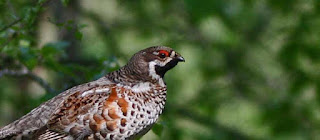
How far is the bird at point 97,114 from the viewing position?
18.7 feet

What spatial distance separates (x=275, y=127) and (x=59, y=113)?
497 centimetres

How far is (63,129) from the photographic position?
5.76 metres

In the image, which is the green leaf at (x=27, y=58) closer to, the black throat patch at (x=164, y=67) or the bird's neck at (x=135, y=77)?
the bird's neck at (x=135, y=77)

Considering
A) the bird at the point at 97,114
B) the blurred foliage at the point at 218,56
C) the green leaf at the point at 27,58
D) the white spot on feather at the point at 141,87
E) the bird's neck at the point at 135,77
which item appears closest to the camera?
the bird at the point at 97,114

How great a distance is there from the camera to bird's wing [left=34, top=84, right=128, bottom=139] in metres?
5.71

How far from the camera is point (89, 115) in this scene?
5781mm

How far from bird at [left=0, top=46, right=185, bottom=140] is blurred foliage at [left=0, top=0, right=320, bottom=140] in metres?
2.62

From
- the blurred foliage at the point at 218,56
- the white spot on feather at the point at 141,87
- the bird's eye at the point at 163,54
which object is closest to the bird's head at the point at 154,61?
the bird's eye at the point at 163,54

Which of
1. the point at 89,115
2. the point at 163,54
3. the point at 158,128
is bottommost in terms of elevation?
the point at 89,115

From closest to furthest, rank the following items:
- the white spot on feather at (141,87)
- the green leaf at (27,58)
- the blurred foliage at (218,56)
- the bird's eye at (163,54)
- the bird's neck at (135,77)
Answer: the white spot on feather at (141,87), the bird's neck at (135,77), the bird's eye at (163,54), the green leaf at (27,58), the blurred foliage at (218,56)

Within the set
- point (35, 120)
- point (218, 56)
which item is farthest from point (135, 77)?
point (218, 56)

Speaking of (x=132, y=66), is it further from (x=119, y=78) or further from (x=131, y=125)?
(x=131, y=125)

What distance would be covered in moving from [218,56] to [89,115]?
249 inches

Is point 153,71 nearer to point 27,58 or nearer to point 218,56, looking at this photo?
point 27,58
